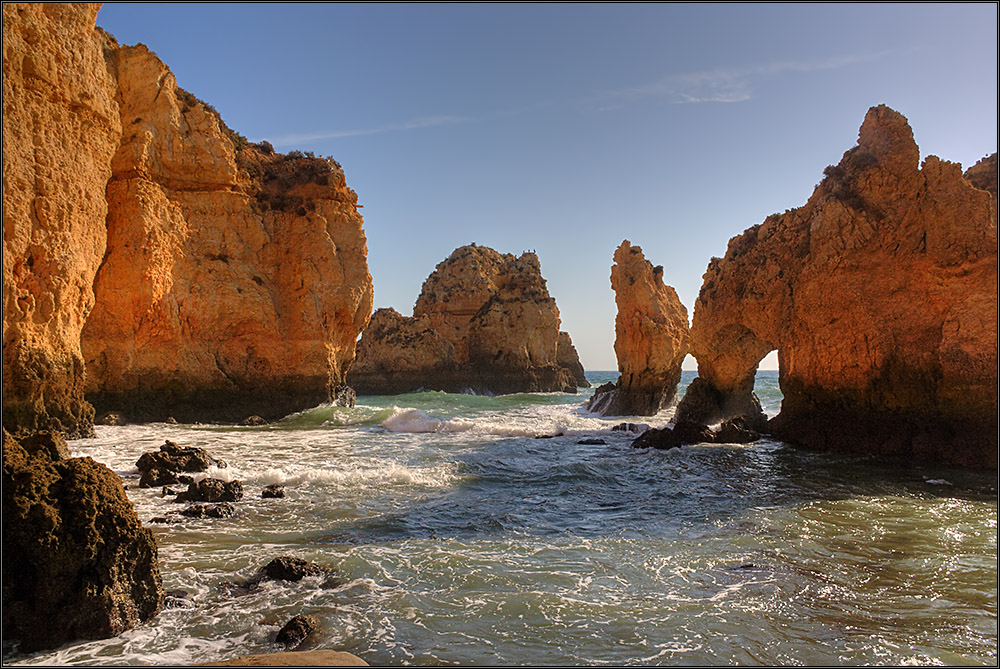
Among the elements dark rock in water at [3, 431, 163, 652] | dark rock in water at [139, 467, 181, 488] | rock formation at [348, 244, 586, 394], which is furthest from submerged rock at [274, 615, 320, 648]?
rock formation at [348, 244, 586, 394]

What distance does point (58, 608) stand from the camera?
4.79 m

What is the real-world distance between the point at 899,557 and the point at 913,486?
5502 millimetres

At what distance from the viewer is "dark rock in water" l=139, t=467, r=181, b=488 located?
1053 cm

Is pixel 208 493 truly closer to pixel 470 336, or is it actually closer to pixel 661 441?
pixel 661 441

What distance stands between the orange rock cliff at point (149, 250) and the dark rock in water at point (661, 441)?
14920 millimetres

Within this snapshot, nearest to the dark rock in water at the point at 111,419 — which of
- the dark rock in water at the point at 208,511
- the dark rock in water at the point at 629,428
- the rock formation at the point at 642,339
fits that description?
the dark rock in water at the point at 208,511

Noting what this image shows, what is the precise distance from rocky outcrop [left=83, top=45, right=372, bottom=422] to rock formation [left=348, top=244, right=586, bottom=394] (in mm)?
22499

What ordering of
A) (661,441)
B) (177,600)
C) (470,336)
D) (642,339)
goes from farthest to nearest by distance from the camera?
(470,336), (642,339), (661,441), (177,600)

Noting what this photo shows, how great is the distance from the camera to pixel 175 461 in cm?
Answer: 1171

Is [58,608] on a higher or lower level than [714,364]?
lower

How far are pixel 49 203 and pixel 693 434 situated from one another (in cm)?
1835

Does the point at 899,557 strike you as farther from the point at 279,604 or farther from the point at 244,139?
the point at 244,139

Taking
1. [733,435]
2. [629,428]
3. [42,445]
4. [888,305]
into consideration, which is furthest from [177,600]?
[629,428]

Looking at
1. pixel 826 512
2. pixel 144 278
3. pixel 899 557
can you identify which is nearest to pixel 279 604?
pixel 899 557
